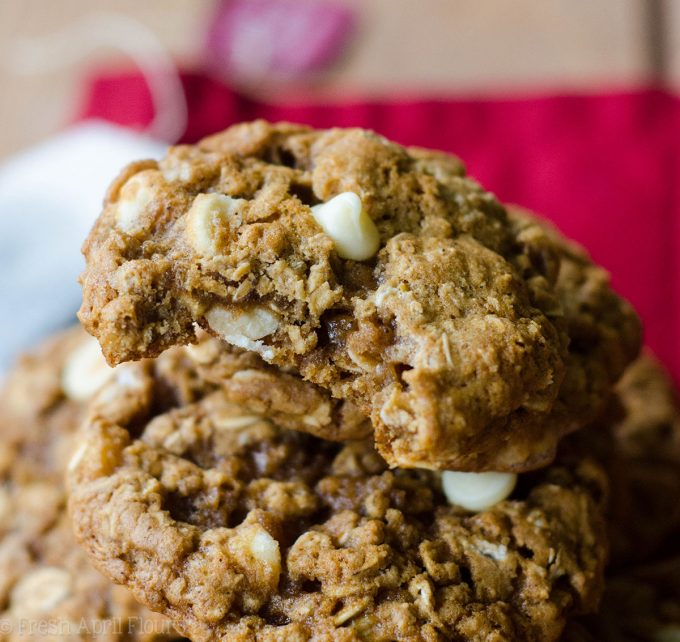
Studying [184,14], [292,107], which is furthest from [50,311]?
[184,14]

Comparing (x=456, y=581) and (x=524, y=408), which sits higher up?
(x=524, y=408)

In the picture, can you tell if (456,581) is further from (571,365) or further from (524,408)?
(571,365)

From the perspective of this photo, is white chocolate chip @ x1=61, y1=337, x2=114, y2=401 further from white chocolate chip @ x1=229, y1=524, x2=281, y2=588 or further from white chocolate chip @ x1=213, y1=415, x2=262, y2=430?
white chocolate chip @ x1=229, y1=524, x2=281, y2=588

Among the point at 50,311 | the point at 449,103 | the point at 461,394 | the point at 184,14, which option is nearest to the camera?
the point at 461,394

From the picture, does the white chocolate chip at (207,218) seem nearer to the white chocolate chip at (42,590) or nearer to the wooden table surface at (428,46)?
the white chocolate chip at (42,590)

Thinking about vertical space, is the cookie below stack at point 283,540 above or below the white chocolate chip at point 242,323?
below

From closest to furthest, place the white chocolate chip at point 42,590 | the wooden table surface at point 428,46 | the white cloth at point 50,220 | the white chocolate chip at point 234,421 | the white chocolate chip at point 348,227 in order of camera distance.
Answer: the white chocolate chip at point 348,227
the white chocolate chip at point 234,421
the white chocolate chip at point 42,590
the white cloth at point 50,220
the wooden table surface at point 428,46

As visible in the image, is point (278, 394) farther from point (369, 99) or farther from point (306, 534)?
point (369, 99)

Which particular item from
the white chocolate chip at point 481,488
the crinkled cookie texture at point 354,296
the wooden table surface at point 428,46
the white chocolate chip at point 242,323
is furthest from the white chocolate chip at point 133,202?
the wooden table surface at point 428,46

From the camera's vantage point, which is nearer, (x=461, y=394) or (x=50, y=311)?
(x=461, y=394)
